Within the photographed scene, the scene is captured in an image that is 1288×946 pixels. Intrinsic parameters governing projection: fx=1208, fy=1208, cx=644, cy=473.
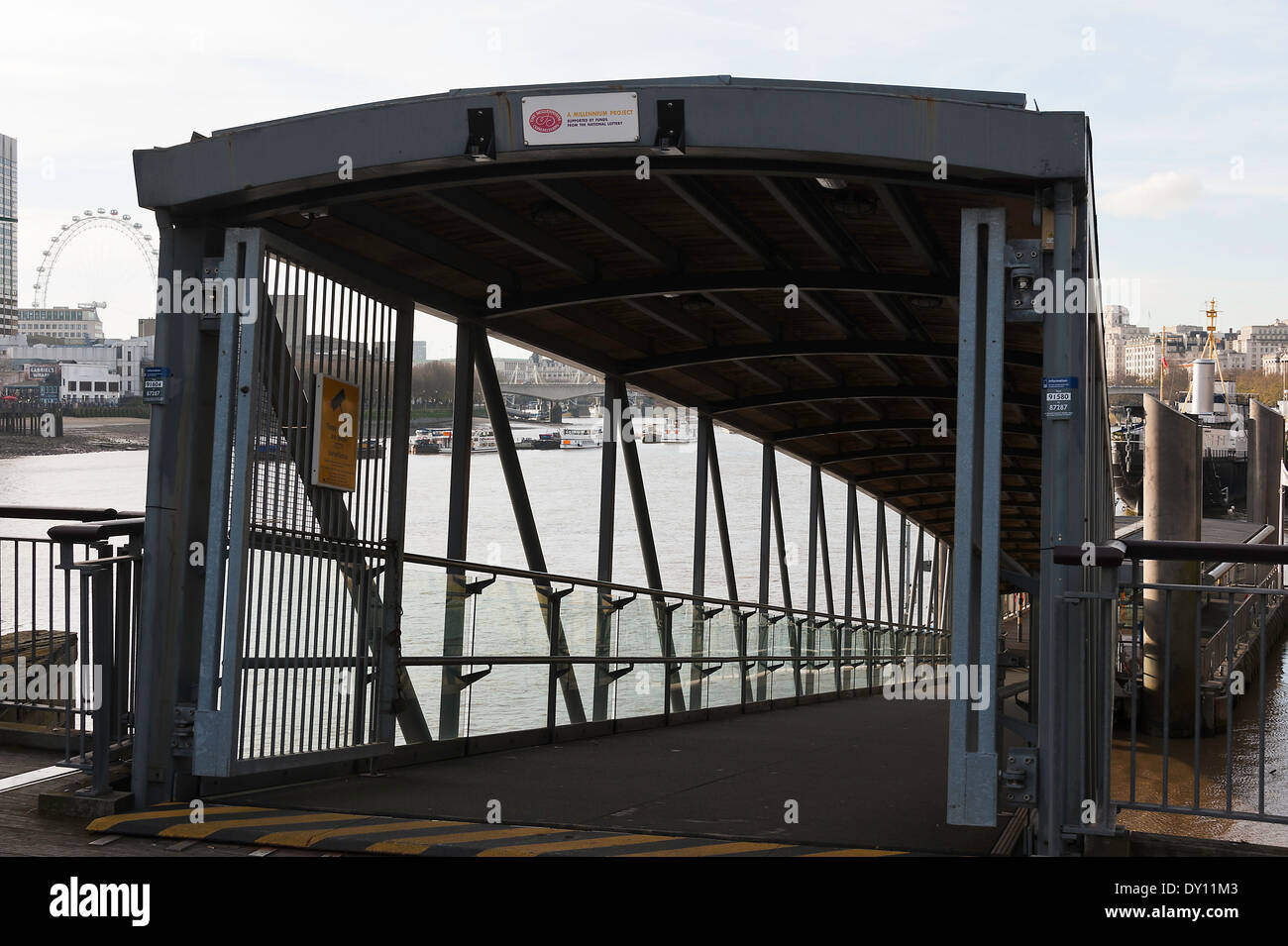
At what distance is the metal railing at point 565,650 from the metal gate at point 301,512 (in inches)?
13.5

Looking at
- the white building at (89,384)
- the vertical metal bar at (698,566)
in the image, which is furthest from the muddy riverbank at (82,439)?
the vertical metal bar at (698,566)

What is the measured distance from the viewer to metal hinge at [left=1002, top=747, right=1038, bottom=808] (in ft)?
15.0

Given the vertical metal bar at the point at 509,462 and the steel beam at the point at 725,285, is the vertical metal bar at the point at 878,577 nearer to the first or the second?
the vertical metal bar at the point at 509,462

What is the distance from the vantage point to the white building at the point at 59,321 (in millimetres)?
69250

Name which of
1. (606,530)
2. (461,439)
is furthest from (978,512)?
(606,530)

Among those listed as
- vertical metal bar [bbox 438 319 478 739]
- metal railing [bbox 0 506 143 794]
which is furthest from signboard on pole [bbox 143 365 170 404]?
vertical metal bar [bbox 438 319 478 739]

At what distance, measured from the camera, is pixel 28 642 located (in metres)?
8.00

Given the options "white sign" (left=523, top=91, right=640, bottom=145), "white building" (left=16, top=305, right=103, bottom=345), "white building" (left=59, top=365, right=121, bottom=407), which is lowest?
"white sign" (left=523, top=91, right=640, bottom=145)

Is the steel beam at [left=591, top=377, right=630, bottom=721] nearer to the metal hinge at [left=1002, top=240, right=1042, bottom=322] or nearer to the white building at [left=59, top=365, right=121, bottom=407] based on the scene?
the metal hinge at [left=1002, top=240, right=1042, bottom=322]

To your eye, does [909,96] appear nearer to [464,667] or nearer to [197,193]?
[197,193]

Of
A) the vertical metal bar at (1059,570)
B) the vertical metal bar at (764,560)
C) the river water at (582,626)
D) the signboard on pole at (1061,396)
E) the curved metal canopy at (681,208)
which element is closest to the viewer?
the vertical metal bar at (1059,570)

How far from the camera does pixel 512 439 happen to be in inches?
357

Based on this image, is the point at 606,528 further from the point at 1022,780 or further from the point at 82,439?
the point at 82,439

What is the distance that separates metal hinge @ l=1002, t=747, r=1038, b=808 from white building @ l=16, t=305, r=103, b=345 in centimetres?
6977
